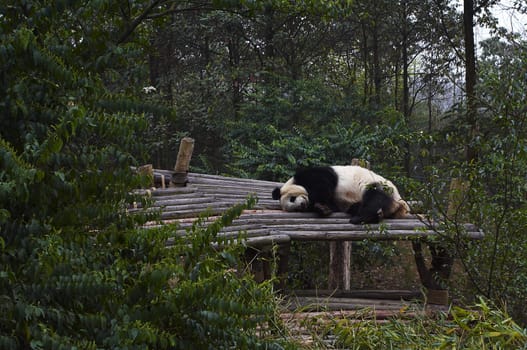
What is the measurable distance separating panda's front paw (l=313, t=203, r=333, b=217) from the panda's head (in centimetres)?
10

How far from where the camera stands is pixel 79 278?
87.2 inches

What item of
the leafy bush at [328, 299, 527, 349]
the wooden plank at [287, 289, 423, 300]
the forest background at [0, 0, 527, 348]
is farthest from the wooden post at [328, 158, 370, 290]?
the leafy bush at [328, 299, 527, 349]

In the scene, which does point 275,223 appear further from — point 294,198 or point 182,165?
point 182,165

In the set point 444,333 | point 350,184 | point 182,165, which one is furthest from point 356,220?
point 182,165

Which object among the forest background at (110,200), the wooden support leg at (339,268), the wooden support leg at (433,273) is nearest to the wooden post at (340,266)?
the wooden support leg at (339,268)

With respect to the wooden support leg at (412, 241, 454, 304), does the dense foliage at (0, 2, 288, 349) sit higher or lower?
higher

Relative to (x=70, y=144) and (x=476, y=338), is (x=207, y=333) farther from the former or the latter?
(x=476, y=338)

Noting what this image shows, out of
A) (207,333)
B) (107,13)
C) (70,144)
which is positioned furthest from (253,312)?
(107,13)

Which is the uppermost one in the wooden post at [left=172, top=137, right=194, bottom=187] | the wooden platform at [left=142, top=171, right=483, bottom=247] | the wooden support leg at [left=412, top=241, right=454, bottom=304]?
the wooden post at [left=172, top=137, right=194, bottom=187]

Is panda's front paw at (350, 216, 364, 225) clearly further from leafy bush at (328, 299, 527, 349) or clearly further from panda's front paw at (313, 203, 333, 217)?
leafy bush at (328, 299, 527, 349)

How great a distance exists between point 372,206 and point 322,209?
19.1 inches

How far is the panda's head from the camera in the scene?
19.3 feet

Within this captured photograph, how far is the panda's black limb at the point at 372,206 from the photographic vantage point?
18.0 feet

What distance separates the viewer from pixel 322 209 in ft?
18.9
